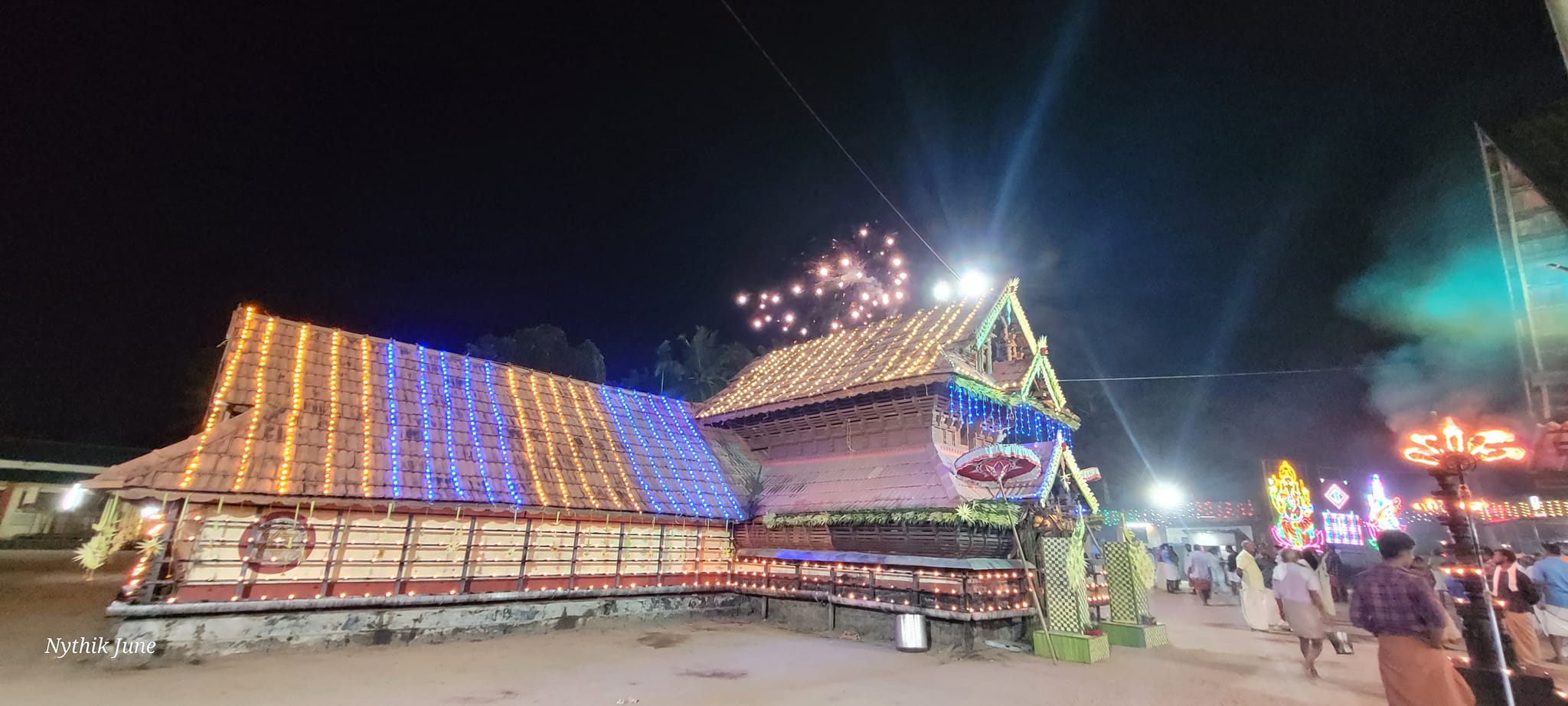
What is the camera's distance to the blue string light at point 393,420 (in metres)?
11.3

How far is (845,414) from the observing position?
16125 millimetres

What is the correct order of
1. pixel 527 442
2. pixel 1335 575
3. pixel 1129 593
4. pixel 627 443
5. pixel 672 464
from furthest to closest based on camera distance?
pixel 1335 575 → pixel 672 464 → pixel 627 443 → pixel 527 442 → pixel 1129 593

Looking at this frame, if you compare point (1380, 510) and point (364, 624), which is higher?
point (1380, 510)

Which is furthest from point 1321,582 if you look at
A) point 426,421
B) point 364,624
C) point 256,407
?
point 256,407

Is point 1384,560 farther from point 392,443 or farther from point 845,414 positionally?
point 392,443

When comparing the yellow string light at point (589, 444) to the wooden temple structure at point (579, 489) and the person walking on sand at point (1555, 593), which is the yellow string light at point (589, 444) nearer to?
the wooden temple structure at point (579, 489)

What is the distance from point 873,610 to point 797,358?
913 centimetres

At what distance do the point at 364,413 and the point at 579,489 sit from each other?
4.62m

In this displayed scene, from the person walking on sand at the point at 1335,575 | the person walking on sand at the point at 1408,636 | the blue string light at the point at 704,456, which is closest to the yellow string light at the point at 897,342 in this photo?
the blue string light at the point at 704,456

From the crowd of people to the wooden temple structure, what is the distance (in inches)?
146

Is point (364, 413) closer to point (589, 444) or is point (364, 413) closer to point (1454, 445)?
point (589, 444)

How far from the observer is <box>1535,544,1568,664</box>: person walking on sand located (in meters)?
11.6

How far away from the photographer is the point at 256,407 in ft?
36.7

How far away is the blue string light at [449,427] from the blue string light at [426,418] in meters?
0.29
